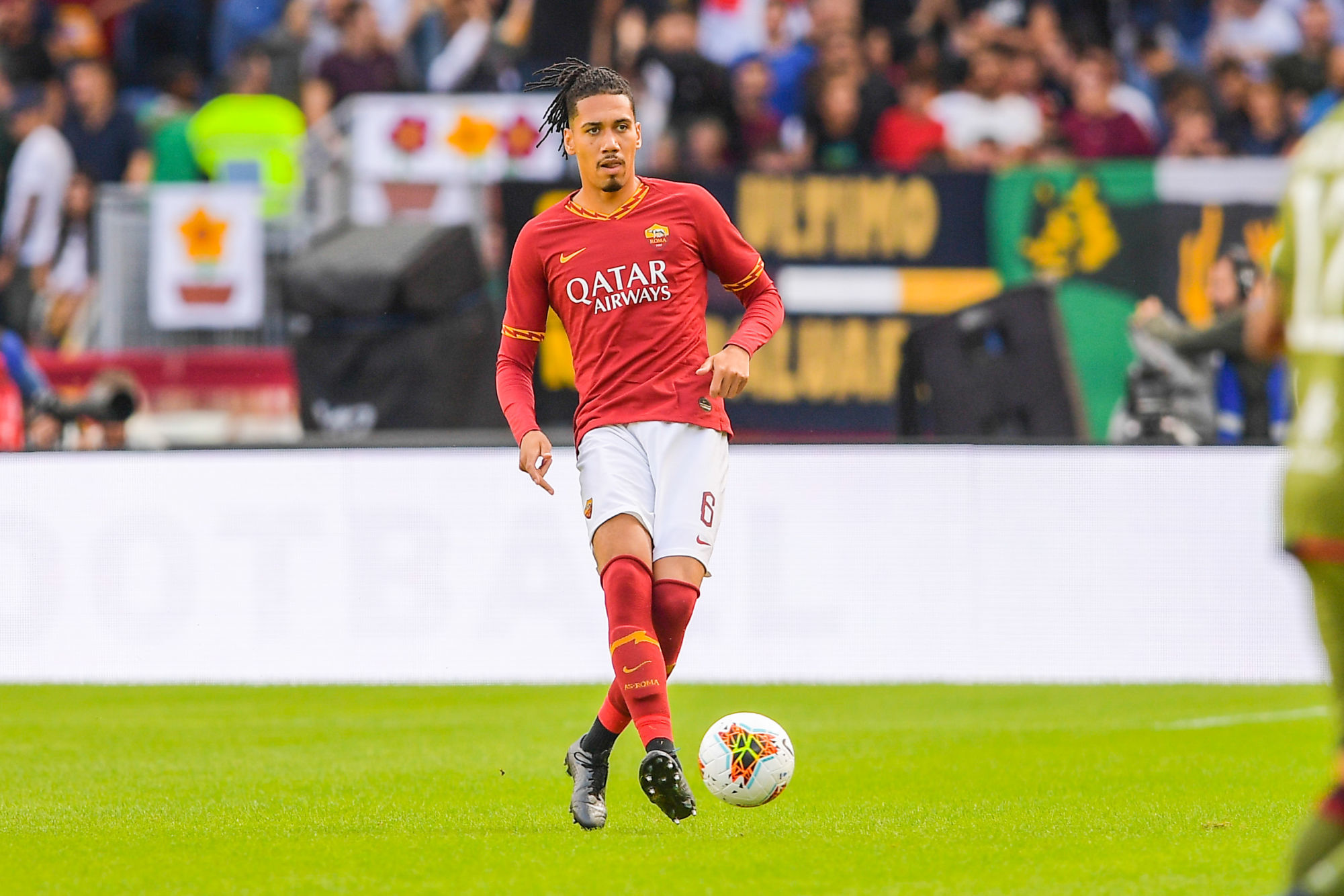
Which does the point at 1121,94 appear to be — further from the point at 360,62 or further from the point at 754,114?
the point at 360,62

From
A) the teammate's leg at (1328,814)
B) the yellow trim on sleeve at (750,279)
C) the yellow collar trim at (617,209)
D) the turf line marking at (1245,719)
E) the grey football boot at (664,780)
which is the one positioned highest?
the yellow collar trim at (617,209)

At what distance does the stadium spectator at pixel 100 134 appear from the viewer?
57.0ft

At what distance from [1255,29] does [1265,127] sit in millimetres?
2676

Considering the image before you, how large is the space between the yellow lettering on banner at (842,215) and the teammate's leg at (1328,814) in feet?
35.8

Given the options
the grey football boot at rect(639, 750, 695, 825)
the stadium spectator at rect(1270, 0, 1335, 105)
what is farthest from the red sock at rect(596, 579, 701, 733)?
the stadium spectator at rect(1270, 0, 1335, 105)

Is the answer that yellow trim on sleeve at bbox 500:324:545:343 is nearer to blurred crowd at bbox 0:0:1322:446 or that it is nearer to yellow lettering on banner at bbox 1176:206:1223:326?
blurred crowd at bbox 0:0:1322:446

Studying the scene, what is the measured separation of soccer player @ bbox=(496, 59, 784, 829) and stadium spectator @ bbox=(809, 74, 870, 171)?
991 cm

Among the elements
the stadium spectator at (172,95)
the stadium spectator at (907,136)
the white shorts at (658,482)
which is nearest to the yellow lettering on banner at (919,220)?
the stadium spectator at (907,136)

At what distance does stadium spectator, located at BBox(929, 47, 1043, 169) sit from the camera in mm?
16812

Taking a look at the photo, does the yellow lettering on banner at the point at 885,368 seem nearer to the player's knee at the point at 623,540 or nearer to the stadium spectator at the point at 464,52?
the stadium spectator at the point at 464,52

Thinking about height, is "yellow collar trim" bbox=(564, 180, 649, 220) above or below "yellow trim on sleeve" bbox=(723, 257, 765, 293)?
above

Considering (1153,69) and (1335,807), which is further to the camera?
(1153,69)

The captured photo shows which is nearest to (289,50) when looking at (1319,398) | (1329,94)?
(1329,94)

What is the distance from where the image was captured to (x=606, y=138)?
253 inches
